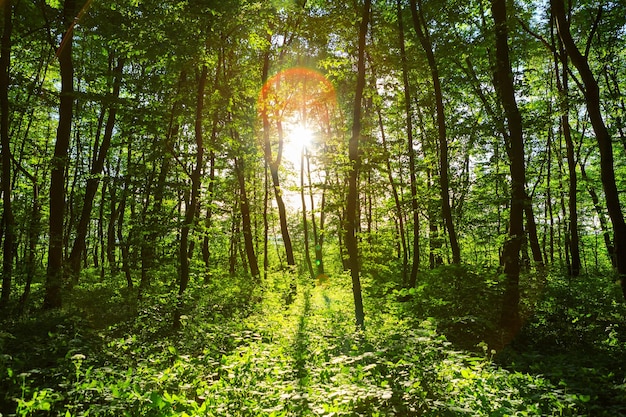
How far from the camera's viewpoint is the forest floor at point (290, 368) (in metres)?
4.55

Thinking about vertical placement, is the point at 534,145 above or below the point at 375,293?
above

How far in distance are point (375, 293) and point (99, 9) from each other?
1366 cm

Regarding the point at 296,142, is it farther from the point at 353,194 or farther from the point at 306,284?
the point at 353,194

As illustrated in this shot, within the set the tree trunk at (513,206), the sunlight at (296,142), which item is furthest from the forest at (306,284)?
the sunlight at (296,142)

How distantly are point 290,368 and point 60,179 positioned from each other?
991 centimetres

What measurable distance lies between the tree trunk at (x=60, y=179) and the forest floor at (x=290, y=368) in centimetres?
101

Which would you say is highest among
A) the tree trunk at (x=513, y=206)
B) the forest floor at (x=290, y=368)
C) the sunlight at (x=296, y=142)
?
the sunlight at (x=296, y=142)

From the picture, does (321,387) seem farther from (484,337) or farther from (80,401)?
(484,337)

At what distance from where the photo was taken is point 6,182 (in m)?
11.2

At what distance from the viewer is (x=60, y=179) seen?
38.4ft

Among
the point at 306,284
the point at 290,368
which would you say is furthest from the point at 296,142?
the point at 290,368

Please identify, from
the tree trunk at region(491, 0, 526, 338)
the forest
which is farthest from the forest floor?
the tree trunk at region(491, 0, 526, 338)

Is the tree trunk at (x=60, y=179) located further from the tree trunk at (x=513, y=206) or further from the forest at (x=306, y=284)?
the tree trunk at (x=513, y=206)

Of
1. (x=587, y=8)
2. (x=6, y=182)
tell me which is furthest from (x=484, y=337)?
(x=587, y=8)
